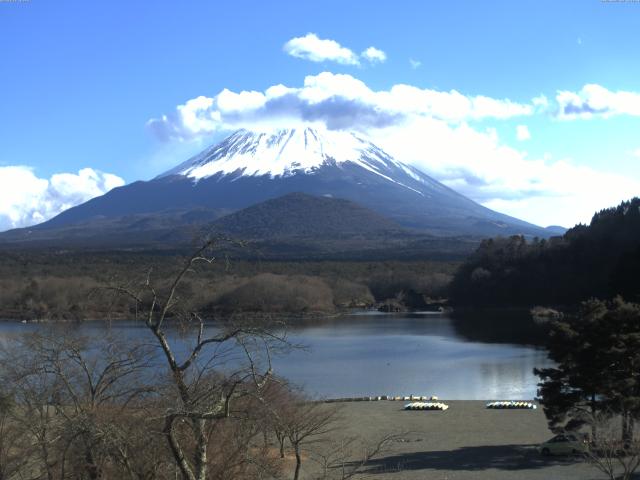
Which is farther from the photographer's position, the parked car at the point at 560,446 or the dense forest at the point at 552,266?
the dense forest at the point at 552,266

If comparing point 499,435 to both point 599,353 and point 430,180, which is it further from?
point 430,180

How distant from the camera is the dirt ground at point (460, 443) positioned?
11767mm

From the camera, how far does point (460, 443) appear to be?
14.3 meters

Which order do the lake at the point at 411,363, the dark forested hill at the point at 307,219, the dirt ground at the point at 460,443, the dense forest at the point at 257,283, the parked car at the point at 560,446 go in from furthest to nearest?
the dark forested hill at the point at 307,219, the dense forest at the point at 257,283, the lake at the point at 411,363, the parked car at the point at 560,446, the dirt ground at the point at 460,443

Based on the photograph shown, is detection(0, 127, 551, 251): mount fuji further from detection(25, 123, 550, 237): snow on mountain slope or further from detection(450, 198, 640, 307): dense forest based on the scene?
detection(450, 198, 640, 307): dense forest

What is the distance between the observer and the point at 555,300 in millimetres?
50750

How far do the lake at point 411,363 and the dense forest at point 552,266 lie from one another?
37.2 feet

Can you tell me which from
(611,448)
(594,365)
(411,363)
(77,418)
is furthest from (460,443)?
(411,363)

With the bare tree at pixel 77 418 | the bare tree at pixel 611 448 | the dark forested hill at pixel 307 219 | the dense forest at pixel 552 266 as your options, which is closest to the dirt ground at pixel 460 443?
the bare tree at pixel 611 448

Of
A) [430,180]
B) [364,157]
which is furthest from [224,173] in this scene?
A: [430,180]

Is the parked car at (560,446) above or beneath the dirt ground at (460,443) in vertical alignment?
above

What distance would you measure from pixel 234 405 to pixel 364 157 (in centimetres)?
16478

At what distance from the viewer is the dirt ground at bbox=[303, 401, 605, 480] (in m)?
11.8

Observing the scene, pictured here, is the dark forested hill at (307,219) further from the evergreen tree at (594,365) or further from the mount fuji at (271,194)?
the evergreen tree at (594,365)
